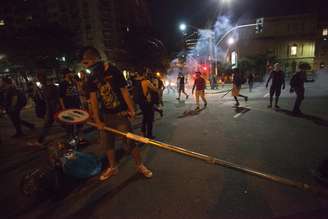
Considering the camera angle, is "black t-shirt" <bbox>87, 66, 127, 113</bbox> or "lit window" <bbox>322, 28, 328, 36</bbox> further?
"lit window" <bbox>322, 28, 328, 36</bbox>

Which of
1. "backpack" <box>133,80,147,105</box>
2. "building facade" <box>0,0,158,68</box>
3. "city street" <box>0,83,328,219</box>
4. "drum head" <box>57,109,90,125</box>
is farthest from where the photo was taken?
"building facade" <box>0,0,158,68</box>

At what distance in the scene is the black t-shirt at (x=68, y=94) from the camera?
5926mm

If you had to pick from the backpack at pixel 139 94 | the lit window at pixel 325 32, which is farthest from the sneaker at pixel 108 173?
the lit window at pixel 325 32

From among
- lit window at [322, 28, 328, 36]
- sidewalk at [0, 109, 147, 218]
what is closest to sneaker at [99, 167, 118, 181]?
sidewalk at [0, 109, 147, 218]

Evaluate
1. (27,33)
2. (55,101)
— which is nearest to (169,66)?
(27,33)

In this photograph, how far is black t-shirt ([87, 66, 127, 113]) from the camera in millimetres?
3252

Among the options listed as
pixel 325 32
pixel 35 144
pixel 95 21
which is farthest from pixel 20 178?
pixel 325 32

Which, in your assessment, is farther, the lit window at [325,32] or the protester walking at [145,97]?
the lit window at [325,32]

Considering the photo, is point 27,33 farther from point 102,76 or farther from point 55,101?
point 102,76

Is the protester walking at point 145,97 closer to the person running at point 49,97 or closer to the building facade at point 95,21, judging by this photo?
the person running at point 49,97

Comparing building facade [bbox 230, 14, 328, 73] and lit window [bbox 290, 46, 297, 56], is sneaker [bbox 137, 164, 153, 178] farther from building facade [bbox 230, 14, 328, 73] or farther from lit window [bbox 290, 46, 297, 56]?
lit window [bbox 290, 46, 297, 56]

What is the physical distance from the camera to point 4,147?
19.4 feet

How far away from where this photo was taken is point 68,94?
249 inches

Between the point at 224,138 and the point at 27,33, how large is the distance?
26612 millimetres
